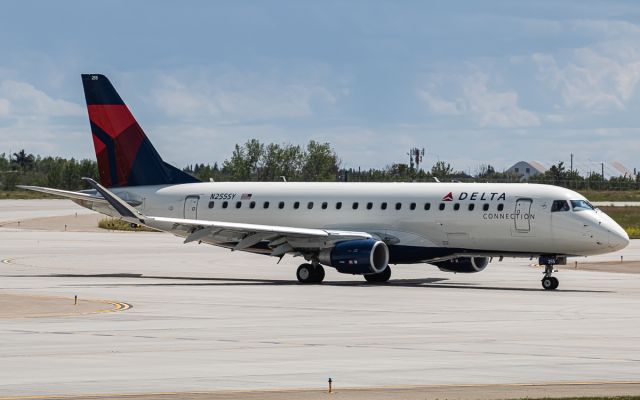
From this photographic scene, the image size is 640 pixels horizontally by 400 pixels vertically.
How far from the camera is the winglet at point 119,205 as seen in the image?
4822 centimetres

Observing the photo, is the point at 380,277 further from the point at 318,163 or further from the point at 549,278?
the point at 318,163

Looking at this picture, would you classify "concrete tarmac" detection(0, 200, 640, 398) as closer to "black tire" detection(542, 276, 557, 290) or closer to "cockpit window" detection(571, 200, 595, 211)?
"black tire" detection(542, 276, 557, 290)

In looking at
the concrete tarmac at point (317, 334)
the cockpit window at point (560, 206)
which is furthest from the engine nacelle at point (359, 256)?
the cockpit window at point (560, 206)

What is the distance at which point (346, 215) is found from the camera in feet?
173

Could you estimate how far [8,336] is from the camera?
3014cm

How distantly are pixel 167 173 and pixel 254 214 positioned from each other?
512 centimetres

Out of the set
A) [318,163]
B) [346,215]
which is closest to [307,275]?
[346,215]

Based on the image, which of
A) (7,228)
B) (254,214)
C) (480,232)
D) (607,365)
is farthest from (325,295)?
(7,228)

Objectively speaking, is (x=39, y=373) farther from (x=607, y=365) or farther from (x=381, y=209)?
(x=381, y=209)

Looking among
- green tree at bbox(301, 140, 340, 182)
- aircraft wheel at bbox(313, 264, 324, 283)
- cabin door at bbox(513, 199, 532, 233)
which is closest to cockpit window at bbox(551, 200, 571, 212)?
cabin door at bbox(513, 199, 532, 233)

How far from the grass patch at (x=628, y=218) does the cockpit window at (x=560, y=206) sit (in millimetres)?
44457

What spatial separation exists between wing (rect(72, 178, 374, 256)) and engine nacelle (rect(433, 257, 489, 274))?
358 centimetres

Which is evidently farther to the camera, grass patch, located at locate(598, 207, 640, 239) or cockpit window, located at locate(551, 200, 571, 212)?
grass patch, located at locate(598, 207, 640, 239)

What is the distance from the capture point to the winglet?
48219mm
